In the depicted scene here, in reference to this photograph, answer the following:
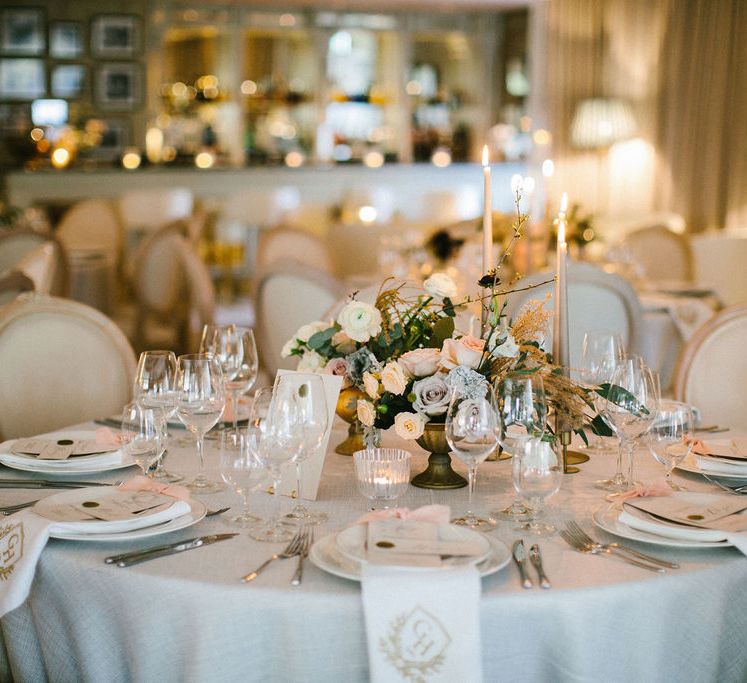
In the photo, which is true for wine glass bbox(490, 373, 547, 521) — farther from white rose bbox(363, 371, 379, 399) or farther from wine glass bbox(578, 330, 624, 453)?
wine glass bbox(578, 330, 624, 453)

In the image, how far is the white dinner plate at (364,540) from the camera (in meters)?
1.36

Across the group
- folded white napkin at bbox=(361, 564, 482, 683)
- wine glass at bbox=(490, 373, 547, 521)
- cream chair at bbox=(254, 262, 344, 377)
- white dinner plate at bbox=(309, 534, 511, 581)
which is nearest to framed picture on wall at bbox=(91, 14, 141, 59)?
cream chair at bbox=(254, 262, 344, 377)

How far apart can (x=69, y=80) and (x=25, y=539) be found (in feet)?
25.1

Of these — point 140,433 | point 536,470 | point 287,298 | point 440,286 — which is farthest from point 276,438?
point 287,298

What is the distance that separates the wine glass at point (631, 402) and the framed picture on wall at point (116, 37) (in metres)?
7.40

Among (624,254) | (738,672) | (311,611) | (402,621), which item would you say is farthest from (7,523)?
(624,254)

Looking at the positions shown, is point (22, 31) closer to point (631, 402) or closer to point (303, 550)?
point (631, 402)

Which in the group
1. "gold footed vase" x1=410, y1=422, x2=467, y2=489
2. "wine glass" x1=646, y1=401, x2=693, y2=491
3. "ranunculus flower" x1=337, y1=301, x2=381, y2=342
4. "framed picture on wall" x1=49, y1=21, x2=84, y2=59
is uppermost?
"framed picture on wall" x1=49, y1=21, x2=84, y2=59

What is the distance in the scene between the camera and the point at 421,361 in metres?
1.73

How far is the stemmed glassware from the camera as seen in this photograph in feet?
7.10

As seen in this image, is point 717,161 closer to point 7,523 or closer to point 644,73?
point 644,73

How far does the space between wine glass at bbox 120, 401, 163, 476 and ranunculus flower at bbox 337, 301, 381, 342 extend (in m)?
0.36

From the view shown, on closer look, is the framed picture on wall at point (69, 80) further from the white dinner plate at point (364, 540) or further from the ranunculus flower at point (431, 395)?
the white dinner plate at point (364, 540)

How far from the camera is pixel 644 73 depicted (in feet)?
24.7
